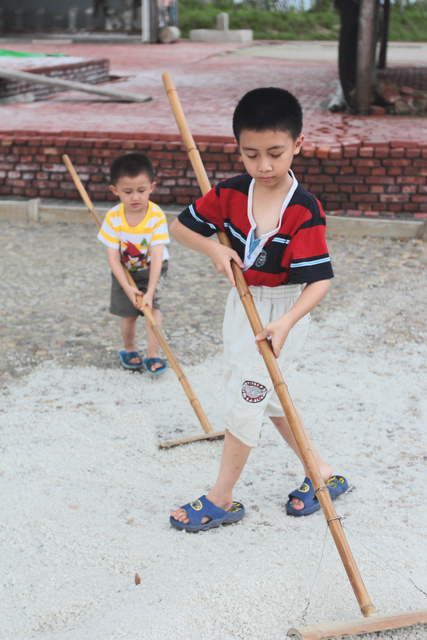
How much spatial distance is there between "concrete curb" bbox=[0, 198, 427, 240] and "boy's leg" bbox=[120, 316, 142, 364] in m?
2.34

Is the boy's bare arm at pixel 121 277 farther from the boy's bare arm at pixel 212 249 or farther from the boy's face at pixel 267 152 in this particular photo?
the boy's face at pixel 267 152

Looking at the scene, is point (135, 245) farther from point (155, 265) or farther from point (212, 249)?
point (212, 249)

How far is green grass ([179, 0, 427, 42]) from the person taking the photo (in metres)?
23.1

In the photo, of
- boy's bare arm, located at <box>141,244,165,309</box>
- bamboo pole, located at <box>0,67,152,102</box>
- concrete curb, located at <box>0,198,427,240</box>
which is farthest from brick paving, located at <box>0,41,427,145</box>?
boy's bare arm, located at <box>141,244,165,309</box>

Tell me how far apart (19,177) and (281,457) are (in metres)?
4.67

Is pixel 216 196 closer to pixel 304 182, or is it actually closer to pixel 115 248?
pixel 115 248

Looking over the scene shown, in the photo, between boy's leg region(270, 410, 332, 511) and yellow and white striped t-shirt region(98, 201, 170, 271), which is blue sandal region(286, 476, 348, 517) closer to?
boy's leg region(270, 410, 332, 511)

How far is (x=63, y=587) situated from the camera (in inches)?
83.6

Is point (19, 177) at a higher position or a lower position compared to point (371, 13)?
lower

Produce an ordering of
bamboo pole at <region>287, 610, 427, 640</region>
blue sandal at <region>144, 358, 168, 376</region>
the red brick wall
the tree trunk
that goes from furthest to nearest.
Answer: the tree trunk → the red brick wall → blue sandal at <region>144, 358, 168, 376</region> → bamboo pole at <region>287, 610, 427, 640</region>

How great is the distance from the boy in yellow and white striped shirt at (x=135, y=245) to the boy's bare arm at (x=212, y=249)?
3.44 feet

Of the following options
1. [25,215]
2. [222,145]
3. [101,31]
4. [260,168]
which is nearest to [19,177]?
[25,215]

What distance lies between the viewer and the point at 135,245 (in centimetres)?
350

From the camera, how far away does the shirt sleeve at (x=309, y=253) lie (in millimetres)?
2004
